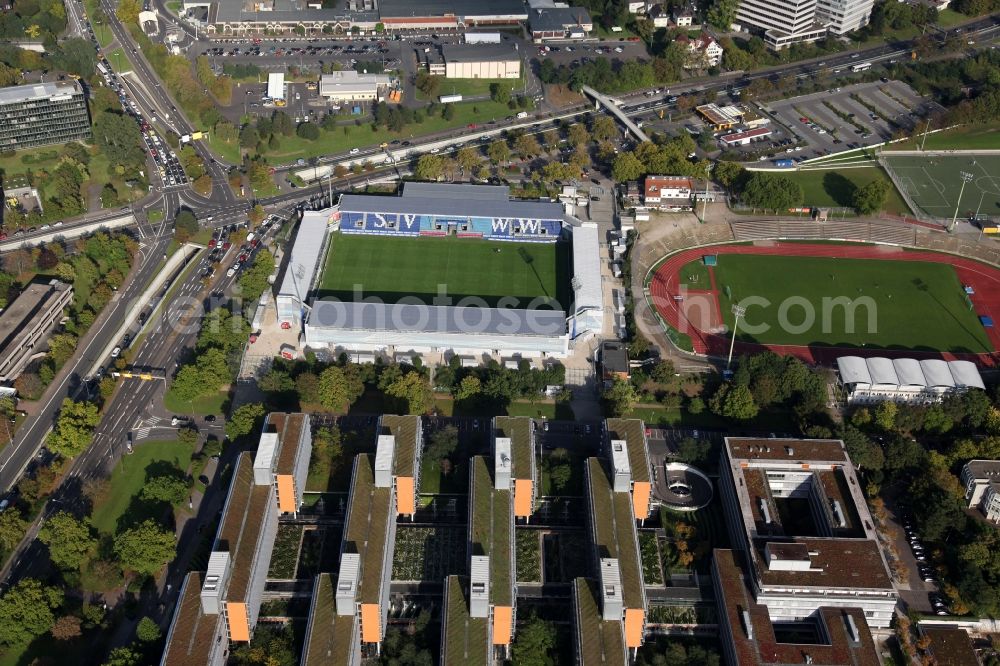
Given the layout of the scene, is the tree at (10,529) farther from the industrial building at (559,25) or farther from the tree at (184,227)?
the industrial building at (559,25)

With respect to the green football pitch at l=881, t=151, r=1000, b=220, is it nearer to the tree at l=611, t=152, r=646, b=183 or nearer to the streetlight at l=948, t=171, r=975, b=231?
the streetlight at l=948, t=171, r=975, b=231

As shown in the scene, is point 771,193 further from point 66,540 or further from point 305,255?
point 66,540

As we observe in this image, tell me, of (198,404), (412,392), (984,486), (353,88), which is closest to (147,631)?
(198,404)

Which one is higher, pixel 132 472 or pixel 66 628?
pixel 132 472

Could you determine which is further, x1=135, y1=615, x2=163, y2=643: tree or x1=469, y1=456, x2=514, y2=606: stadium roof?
x1=469, y1=456, x2=514, y2=606: stadium roof

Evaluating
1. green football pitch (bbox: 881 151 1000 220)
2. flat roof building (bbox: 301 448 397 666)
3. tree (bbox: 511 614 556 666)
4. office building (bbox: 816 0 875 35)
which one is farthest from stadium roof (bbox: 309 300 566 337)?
office building (bbox: 816 0 875 35)

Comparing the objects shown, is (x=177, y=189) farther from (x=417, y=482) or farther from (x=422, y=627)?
(x=422, y=627)

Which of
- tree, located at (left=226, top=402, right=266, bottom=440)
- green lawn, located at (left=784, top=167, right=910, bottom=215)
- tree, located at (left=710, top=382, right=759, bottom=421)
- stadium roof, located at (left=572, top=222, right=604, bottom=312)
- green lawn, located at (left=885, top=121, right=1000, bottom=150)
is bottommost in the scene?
tree, located at (left=226, top=402, right=266, bottom=440)
